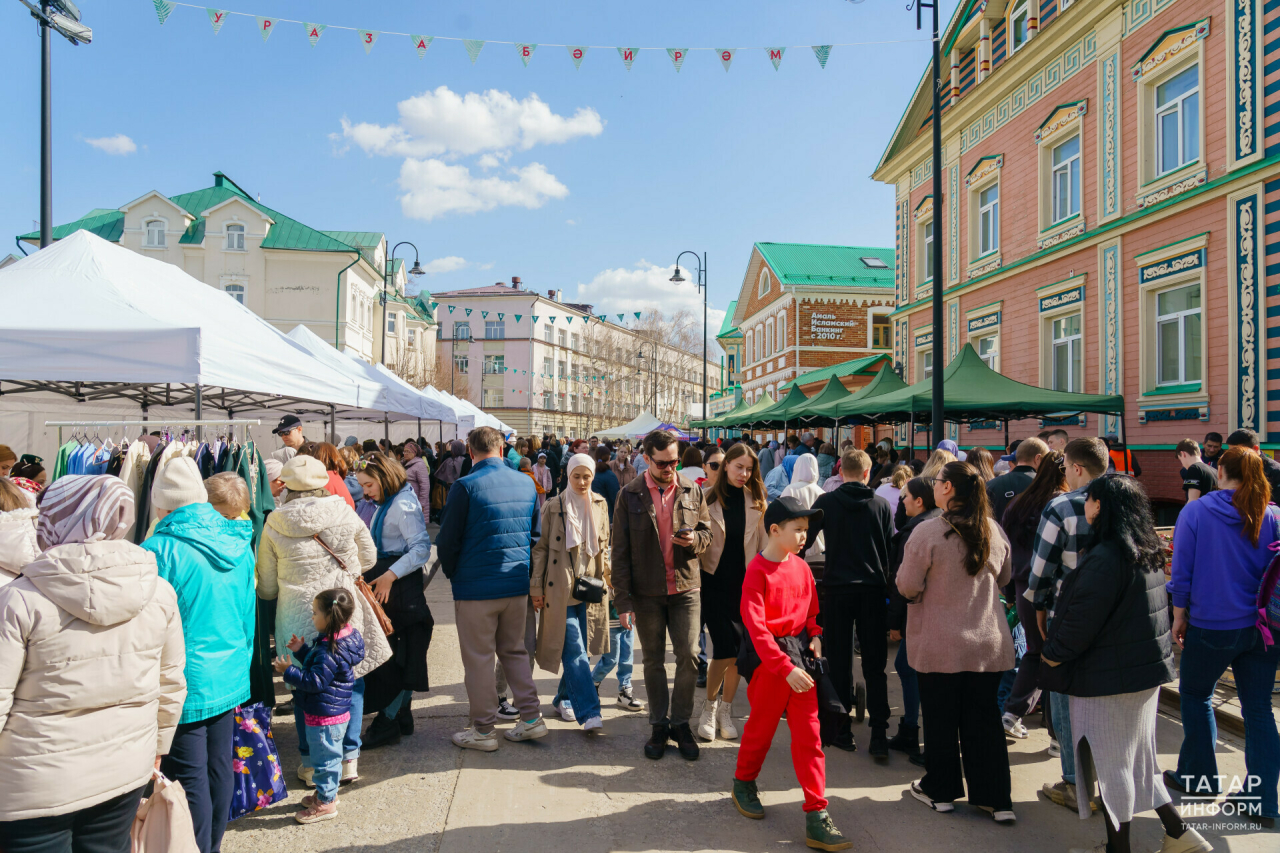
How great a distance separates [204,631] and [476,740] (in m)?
2.08

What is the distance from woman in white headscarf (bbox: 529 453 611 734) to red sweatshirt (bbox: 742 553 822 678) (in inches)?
60.5

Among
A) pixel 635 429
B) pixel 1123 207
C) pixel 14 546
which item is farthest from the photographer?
pixel 635 429

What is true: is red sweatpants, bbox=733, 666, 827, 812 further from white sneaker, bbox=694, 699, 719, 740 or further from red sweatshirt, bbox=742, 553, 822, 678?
white sneaker, bbox=694, 699, 719, 740

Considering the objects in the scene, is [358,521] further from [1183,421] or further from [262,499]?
[1183,421]

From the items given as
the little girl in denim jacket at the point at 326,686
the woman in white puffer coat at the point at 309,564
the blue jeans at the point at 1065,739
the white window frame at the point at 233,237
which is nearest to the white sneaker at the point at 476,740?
the woman in white puffer coat at the point at 309,564

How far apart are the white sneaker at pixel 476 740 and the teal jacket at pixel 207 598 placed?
174 cm

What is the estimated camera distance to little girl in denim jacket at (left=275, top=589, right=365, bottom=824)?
382 centimetres

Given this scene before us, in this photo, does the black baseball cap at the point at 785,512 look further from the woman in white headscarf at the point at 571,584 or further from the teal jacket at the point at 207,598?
the teal jacket at the point at 207,598

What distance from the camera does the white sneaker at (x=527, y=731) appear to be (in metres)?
4.83

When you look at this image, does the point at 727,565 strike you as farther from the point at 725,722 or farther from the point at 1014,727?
the point at 1014,727

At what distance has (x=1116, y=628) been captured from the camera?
3316 millimetres

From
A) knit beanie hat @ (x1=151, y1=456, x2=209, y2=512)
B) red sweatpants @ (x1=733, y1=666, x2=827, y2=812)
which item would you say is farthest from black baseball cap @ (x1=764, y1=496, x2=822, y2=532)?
knit beanie hat @ (x1=151, y1=456, x2=209, y2=512)

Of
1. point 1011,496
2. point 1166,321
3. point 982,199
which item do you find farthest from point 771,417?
point 1011,496

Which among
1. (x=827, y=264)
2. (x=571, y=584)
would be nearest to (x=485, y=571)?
(x=571, y=584)
